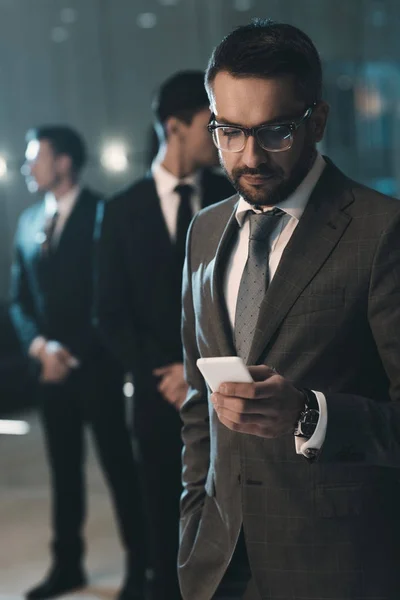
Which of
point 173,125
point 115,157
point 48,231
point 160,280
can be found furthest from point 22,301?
point 115,157

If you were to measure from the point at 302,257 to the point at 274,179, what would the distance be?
142 mm

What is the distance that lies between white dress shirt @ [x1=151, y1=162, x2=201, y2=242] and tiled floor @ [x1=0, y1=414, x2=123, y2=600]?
1677mm

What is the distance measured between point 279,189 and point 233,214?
0.20m

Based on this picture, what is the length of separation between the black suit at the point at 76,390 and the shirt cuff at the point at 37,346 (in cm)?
2

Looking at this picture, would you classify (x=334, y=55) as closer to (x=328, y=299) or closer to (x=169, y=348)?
(x=169, y=348)

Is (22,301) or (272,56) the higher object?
(272,56)

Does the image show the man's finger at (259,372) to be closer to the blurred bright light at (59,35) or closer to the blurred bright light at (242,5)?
the blurred bright light at (242,5)

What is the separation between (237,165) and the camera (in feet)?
5.70

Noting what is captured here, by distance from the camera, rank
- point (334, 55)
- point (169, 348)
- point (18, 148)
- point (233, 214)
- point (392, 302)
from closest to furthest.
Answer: point (392, 302), point (233, 214), point (169, 348), point (334, 55), point (18, 148)

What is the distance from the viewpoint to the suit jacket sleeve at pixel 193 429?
6.57 feet

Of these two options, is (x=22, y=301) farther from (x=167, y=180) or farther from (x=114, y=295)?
(x=167, y=180)

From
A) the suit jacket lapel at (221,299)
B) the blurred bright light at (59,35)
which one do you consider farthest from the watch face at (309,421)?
the blurred bright light at (59,35)

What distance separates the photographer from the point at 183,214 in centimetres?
320

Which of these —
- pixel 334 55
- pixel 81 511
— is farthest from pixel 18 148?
pixel 81 511
